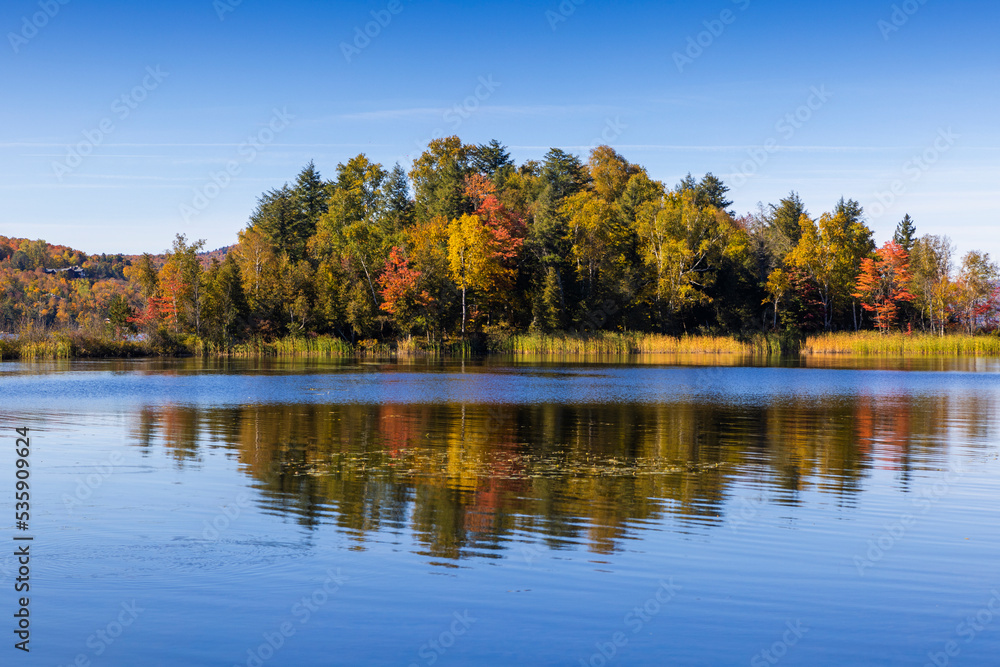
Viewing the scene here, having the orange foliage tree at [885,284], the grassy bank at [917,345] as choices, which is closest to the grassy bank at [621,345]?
the grassy bank at [917,345]

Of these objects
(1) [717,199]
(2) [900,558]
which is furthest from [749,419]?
(1) [717,199]

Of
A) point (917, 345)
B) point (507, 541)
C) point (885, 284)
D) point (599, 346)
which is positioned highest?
point (885, 284)

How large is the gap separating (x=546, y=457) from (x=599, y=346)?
56576 millimetres

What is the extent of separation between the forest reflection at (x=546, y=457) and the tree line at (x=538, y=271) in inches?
1831

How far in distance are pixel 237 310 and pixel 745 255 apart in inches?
1961

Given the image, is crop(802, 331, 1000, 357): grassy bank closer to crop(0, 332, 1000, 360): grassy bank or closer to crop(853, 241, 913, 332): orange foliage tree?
crop(0, 332, 1000, 360): grassy bank

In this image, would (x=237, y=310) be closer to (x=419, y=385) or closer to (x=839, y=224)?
(x=419, y=385)

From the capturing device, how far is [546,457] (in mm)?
18094

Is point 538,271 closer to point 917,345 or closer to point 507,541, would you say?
point 917,345

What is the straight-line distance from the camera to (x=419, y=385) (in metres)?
38.0

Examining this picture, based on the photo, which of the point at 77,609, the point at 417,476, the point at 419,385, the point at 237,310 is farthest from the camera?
the point at 237,310

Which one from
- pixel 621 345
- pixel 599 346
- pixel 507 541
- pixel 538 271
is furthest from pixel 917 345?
pixel 507 541

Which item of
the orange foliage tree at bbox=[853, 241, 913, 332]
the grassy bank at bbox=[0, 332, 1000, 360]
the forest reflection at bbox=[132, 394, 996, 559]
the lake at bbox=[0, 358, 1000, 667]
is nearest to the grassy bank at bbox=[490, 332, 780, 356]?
the grassy bank at bbox=[0, 332, 1000, 360]

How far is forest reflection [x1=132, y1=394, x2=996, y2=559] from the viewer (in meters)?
12.2
